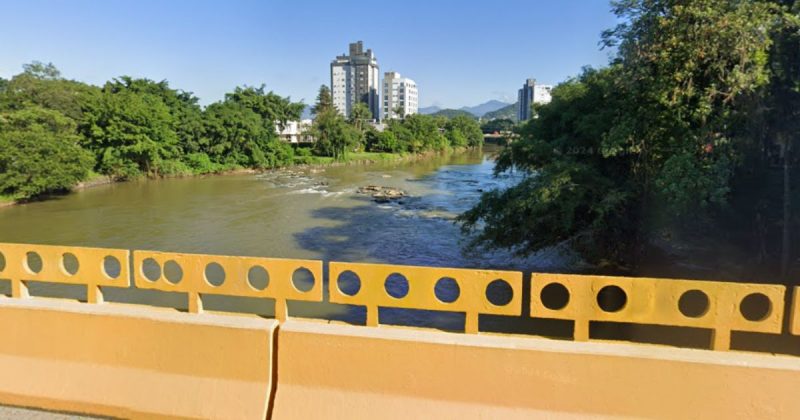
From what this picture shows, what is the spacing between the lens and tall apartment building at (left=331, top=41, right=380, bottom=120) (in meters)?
136

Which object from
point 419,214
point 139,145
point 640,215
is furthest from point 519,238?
point 139,145

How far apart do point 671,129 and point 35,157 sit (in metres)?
30.1

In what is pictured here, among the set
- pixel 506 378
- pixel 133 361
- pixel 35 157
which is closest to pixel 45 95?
pixel 35 157

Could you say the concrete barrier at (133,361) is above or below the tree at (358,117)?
below

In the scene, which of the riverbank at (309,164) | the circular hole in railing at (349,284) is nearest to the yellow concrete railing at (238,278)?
the circular hole in railing at (349,284)

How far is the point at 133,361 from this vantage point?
361cm

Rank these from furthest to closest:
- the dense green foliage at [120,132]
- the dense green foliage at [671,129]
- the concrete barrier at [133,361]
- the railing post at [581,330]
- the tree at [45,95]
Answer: the tree at [45,95] → the dense green foliage at [120,132] → the dense green foliage at [671,129] → the concrete barrier at [133,361] → the railing post at [581,330]

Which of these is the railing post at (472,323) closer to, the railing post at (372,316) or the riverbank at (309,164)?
the railing post at (372,316)

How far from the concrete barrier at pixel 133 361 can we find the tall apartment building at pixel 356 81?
→ 134270 mm

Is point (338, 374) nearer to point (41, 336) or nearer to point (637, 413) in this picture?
point (637, 413)

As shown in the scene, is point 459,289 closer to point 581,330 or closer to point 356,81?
point 581,330

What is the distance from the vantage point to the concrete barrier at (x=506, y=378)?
303 cm

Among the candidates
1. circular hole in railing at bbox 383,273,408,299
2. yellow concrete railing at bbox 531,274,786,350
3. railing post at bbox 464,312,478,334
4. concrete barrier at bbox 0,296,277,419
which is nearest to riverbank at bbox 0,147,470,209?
circular hole in railing at bbox 383,273,408,299

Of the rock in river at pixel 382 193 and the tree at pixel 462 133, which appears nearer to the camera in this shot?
the rock in river at pixel 382 193
